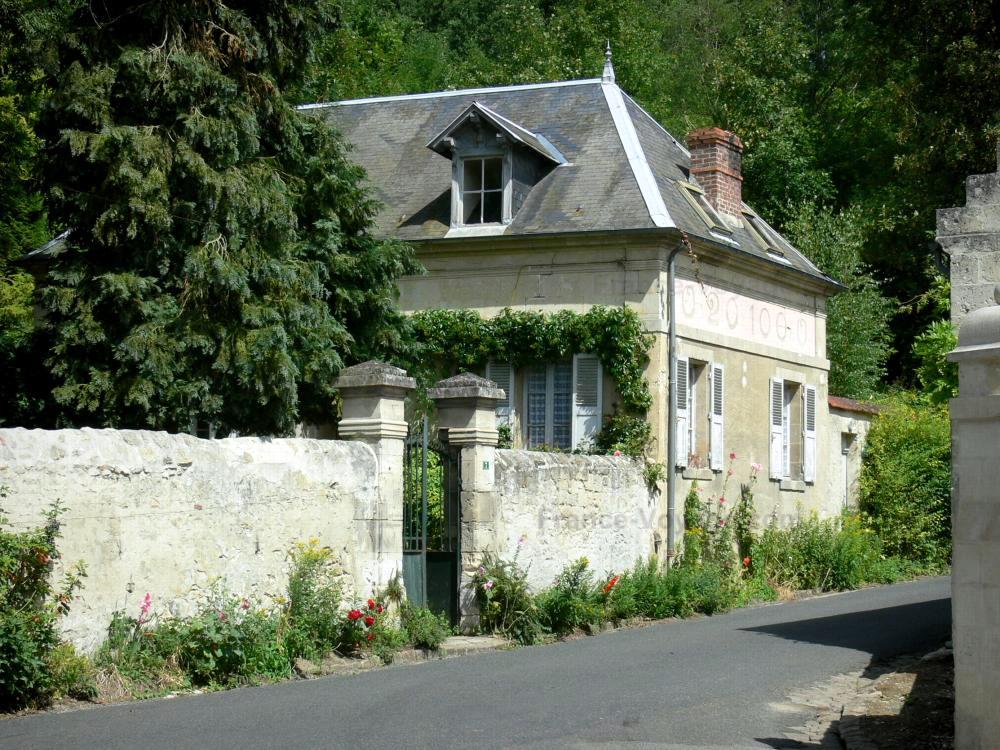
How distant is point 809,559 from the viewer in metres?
21.9

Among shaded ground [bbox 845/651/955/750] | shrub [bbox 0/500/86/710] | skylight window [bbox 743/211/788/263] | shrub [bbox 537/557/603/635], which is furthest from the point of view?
skylight window [bbox 743/211/788/263]

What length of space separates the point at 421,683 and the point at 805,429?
14975 mm

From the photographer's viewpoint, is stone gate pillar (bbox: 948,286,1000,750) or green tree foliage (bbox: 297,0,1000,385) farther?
green tree foliage (bbox: 297,0,1000,385)

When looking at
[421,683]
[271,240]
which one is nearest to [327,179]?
[271,240]

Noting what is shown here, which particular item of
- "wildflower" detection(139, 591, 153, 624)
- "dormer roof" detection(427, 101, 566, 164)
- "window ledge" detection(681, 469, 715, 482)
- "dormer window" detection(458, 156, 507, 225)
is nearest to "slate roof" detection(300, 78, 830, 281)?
"dormer window" detection(458, 156, 507, 225)

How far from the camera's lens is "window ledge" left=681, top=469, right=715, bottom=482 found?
816 inches

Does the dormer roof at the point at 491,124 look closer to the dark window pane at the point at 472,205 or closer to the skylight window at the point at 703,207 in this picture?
the dark window pane at the point at 472,205

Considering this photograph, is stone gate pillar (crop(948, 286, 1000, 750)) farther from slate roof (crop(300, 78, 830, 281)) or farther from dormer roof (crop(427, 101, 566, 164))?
dormer roof (crop(427, 101, 566, 164))

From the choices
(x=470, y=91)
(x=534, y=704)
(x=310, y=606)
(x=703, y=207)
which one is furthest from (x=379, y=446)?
(x=470, y=91)

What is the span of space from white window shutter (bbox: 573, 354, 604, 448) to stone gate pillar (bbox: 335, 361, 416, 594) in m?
6.96

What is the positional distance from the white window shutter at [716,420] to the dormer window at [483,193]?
165 inches

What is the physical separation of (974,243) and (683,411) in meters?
9.73

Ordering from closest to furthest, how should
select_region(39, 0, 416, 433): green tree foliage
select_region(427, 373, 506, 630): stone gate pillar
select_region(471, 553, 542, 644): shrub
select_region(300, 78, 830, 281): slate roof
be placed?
select_region(471, 553, 542, 644): shrub
select_region(427, 373, 506, 630): stone gate pillar
select_region(39, 0, 416, 433): green tree foliage
select_region(300, 78, 830, 281): slate roof

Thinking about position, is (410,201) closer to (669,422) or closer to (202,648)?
(669,422)
